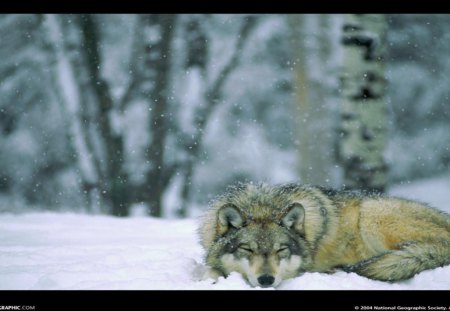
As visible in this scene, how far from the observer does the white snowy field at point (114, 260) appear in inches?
162

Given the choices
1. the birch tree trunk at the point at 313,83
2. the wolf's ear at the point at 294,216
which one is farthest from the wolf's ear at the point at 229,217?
the birch tree trunk at the point at 313,83

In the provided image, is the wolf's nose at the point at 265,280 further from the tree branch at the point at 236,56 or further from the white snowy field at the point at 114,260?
the tree branch at the point at 236,56

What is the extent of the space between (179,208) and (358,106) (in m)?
8.84

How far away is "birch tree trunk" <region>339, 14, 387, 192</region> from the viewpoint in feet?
26.8

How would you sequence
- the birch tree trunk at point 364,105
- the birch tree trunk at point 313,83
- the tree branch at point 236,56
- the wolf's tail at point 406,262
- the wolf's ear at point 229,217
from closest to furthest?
the wolf's tail at point 406,262 → the wolf's ear at point 229,217 → the birch tree trunk at point 364,105 → the birch tree trunk at point 313,83 → the tree branch at point 236,56

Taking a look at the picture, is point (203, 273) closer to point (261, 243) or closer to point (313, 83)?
point (261, 243)

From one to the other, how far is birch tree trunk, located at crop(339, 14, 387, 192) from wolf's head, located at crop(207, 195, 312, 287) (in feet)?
11.7

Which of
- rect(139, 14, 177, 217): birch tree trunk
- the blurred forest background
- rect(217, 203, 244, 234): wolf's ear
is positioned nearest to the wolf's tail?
rect(217, 203, 244, 234): wolf's ear

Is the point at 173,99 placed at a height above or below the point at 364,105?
above

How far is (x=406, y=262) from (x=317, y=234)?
99 centimetres

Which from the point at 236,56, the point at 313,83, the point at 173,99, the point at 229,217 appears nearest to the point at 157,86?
the point at 173,99

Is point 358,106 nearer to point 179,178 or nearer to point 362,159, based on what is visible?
point 362,159

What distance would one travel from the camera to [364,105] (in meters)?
8.15

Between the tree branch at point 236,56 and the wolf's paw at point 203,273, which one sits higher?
the tree branch at point 236,56
